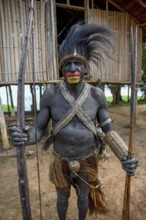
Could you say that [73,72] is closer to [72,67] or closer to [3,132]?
[72,67]

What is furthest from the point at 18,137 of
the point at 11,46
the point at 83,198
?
the point at 11,46

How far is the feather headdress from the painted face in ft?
0.15

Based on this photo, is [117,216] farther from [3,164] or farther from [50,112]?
[3,164]

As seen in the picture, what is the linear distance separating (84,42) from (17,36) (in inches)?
165

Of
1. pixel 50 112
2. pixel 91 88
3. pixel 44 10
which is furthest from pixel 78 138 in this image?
pixel 44 10

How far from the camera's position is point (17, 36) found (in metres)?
5.55

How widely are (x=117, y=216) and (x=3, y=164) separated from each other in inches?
121

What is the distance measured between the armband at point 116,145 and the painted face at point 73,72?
0.64 metres

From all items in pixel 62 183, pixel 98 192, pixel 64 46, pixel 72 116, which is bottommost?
pixel 98 192

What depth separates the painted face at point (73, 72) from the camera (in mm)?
1866

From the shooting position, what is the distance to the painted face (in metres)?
1.87

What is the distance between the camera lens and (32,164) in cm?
479

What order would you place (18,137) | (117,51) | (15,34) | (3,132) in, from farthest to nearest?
(117,51)
(3,132)
(15,34)
(18,137)

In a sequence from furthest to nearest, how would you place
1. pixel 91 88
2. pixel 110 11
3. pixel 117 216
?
pixel 110 11, pixel 117 216, pixel 91 88
